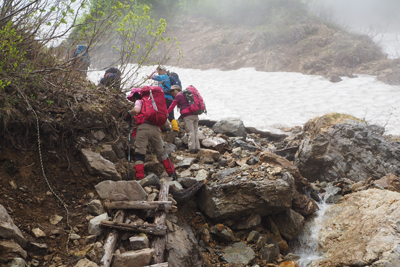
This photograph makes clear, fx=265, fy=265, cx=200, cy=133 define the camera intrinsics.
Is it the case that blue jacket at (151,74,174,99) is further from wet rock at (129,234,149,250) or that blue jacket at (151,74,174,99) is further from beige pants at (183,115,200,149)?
wet rock at (129,234,149,250)

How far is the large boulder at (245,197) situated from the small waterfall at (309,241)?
96cm

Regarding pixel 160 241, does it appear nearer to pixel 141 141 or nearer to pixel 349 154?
pixel 141 141

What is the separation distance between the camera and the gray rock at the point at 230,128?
1118 centimetres

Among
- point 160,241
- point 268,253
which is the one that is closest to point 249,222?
point 268,253

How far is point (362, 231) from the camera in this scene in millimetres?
5598

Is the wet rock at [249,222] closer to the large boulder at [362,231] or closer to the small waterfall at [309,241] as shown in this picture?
the small waterfall at [309,241]

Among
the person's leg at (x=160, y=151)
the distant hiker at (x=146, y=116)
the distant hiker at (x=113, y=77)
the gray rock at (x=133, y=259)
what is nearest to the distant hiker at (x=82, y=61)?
the distant hiker at (x=113, y=77)

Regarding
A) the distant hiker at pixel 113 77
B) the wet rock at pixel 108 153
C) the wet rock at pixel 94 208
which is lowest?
the wet rock at pixel 94 208

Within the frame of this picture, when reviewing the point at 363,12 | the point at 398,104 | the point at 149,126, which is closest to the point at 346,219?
the point at 149,126

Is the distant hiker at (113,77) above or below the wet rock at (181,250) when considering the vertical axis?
above

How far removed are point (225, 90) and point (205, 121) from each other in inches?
276

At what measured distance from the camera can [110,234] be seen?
4.09 meters

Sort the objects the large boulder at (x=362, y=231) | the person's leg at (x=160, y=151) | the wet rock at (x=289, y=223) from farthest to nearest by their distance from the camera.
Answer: the wet rock at (x=289, y=223), the person's leg at (x=160, y=151), the large boulder at (x=362, y=231)

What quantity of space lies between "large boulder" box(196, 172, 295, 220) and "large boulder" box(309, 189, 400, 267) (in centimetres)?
125
